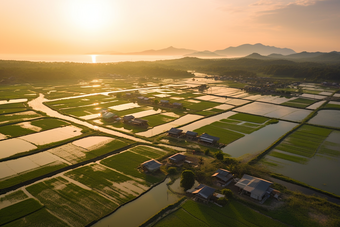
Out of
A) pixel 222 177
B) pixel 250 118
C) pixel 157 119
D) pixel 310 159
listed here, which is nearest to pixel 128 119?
pixel 157 119

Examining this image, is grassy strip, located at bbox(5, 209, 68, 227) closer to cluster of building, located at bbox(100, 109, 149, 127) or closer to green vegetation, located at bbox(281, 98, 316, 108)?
cluster of building, located at bbox(100, 109, 149, 127)

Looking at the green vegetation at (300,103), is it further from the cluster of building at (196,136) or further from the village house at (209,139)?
the cluster of building at (196,136)

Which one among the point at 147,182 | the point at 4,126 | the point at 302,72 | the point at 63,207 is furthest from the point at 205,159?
the point at 302,72

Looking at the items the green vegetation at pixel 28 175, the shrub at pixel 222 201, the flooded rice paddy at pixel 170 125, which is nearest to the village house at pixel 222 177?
the shrub at pixel 222 201

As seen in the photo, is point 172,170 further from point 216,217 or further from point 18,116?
point 18,116

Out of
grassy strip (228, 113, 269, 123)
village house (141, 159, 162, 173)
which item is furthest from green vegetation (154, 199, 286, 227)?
grassy strip (228, 113, 269, 123)

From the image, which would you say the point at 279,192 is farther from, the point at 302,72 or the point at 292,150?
the point at 302,72
